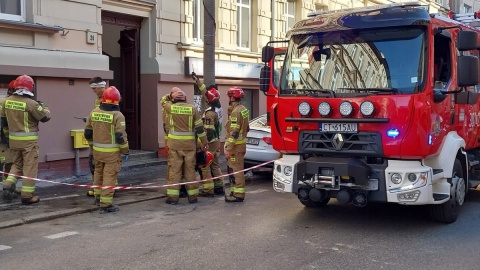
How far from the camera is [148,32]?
1345 cm

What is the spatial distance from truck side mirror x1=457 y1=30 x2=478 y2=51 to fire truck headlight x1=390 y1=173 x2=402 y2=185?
171cm

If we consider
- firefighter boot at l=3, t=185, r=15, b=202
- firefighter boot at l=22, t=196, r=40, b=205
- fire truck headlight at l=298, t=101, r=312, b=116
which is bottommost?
firefighter boot at l=22, t=196, r=40, b=205

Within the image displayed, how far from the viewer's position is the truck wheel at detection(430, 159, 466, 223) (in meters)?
7.16

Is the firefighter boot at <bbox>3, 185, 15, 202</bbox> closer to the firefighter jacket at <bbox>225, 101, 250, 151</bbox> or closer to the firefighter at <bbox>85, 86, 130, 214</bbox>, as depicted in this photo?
the firefighter at <bbox>85, 86, 130, 214</bbox>

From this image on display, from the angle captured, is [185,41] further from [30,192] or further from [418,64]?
[418,64]

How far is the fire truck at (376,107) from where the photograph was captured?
6547mm

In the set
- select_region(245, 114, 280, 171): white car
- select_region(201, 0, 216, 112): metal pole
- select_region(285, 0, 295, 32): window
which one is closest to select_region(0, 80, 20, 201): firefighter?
select_region(201, 0, 216, 112): metal pole

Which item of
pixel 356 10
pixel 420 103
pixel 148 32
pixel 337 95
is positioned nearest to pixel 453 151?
pixel 420 103

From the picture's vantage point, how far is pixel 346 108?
21.9 ft

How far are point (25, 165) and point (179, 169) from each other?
2.33 meters

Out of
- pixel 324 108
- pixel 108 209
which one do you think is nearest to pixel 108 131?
pixel 108 209

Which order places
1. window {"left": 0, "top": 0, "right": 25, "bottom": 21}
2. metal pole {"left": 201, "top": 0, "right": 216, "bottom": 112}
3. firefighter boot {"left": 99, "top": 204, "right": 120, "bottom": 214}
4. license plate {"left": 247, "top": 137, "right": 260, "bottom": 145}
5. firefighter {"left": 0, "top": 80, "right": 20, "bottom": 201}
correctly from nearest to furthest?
firefighter boot {"left": 99, "top": 204, "right": 120, "bottom": 214}, firefighter {"left": 0, "top": 80, "right": 20, "bottom": 201}, window {"left": 0, "top": 0, "right": 25, "bottom": 21}, license plate {"left": 247, "top": 137, "right": 260, "bottom": 145}, metal pole {"left": 201, "top": 0, "right": 216, "bottom": 112}

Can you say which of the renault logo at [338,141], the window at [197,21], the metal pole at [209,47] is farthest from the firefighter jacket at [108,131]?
the window at [197,21]

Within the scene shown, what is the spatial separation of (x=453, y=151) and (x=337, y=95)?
1689 millimetres
